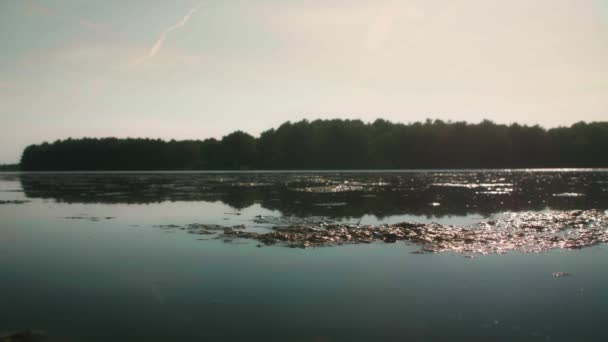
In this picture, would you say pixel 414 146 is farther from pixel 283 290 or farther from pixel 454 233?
pixel 283 290

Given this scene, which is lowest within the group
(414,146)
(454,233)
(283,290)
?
(283,290)

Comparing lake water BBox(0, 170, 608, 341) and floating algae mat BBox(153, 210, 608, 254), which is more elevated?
floating algae mat BBox(153, 210, 608, 254)

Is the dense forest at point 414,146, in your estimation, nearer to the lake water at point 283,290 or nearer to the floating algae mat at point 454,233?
the floating algae mat at point 454,233

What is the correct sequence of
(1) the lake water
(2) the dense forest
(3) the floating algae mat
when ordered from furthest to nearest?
1. (2) the dense forest
2. (3) the floating algae mat
3. (1) the lake water

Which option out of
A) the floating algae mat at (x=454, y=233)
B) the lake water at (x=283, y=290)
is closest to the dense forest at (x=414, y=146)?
the floating algae mat at (x=454, y=233)

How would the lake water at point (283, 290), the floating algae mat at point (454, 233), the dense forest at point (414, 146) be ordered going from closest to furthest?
the lake water at point (283, 290) < the floating algae mat at point (454, 233) < the dense forest at point (414, 146)

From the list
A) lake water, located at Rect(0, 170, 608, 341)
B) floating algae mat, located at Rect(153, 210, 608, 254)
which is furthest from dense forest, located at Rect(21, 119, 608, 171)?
lake water, located at Rect(0, 170, 608, 341)

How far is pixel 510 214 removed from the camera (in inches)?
1093

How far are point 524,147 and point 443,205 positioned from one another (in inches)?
5411

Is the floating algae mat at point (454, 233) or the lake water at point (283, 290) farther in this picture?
the floating algae mat at point (454, 233)

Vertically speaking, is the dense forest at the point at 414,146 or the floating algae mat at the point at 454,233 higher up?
the dense forest at the point at 414,146

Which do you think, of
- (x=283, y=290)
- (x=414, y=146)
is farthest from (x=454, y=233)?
(x=414, y=146)

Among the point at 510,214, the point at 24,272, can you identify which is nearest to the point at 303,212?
the point at 510,214

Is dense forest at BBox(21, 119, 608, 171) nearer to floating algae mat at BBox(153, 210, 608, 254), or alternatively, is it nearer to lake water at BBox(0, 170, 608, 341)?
floating algae mat at BBox(153, 210, 608, 254)
